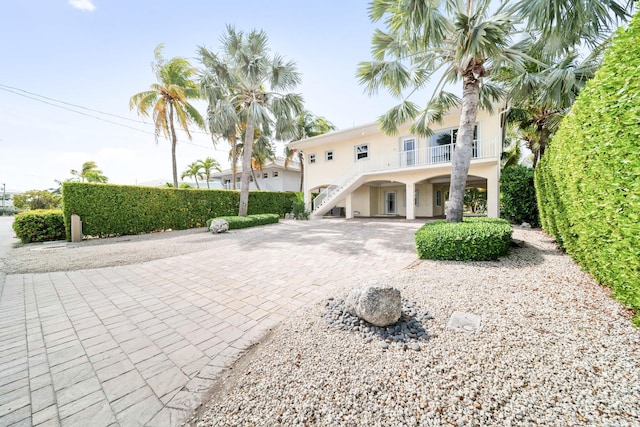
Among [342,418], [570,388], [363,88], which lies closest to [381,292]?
[342,418]

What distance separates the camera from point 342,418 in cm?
154

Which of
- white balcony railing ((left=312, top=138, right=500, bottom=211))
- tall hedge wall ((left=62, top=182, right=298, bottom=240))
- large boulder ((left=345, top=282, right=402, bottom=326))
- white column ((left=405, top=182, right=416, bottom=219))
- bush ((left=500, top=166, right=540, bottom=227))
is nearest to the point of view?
large boulder ((left=345, top=282, right=402, bottom=326))

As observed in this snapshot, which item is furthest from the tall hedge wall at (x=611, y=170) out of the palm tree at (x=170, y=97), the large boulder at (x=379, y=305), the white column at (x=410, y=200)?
the palm tree at (x=170, y=97)

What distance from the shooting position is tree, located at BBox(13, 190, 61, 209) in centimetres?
2489

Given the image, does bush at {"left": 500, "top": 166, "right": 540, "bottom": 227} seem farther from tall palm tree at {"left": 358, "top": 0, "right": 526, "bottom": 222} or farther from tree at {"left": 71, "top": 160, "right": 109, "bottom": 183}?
tree at {"left": 71, "top": 160, "right": 109, "bottom": 183}

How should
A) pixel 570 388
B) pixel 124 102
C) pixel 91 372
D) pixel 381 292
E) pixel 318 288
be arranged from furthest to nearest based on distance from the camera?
1. pixel 124 102
2. pixel 318 288
3. pixel 381 292
4. pixel 91 372
5. pixel 570 388

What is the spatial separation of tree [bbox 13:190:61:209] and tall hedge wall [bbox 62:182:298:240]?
24.3m

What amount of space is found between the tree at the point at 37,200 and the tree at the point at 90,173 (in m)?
3.83

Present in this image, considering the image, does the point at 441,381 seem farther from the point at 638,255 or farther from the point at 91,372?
the point at 91,372

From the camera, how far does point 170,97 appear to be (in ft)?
50.2

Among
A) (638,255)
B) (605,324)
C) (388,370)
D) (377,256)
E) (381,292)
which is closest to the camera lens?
(388,370)

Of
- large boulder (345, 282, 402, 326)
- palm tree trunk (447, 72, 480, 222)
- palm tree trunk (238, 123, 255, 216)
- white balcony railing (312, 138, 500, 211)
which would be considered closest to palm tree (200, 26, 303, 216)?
palm tree trunk (238, 123, 255, 216)

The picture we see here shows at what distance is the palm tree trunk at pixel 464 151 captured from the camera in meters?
6.88

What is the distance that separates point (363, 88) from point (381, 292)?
794 centimetres
